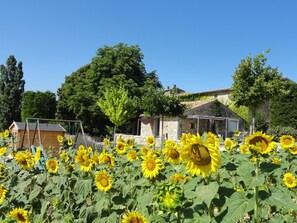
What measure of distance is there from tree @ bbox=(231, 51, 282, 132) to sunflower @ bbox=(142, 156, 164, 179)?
20057 mm

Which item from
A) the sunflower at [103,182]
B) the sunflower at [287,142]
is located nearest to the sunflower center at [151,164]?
the sunflower at [103,182]

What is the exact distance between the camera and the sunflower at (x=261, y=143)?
5.51 ft

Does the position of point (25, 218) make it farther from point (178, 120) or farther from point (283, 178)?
point (178, 120)

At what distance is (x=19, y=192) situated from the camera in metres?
2.86

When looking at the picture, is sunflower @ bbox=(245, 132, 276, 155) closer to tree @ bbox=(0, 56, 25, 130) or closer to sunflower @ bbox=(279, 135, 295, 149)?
sunflower @ bbox=(279, 135, 295, 149)

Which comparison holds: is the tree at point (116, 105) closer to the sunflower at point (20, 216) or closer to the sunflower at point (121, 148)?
the sunflower at point (121, 148)

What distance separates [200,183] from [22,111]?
31618mm

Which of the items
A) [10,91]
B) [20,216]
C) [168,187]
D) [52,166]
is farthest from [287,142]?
[10,91]

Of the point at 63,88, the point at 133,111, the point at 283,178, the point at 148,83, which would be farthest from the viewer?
the point at 63,88

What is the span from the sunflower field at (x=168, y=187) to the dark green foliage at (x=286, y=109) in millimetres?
26387

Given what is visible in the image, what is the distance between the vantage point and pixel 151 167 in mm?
2301

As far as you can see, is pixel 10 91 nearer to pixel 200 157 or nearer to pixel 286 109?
pixel 286 109

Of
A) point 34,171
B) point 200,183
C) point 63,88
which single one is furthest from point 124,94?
point 200,183

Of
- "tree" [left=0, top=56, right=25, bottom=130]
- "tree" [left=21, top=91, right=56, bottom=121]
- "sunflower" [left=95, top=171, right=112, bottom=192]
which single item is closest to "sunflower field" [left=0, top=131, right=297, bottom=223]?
"sunflower" [left=95, top=171, right=112, bottom=192]
